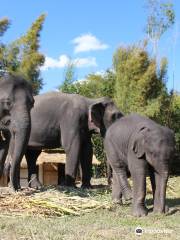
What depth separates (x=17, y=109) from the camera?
310 inches

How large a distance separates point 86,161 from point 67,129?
3.57ft

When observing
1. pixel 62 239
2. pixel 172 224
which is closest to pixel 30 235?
pixel 62 239

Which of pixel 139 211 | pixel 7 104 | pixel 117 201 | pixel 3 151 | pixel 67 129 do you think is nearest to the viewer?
pixel 139 211

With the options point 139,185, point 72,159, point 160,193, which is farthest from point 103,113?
point 160,193

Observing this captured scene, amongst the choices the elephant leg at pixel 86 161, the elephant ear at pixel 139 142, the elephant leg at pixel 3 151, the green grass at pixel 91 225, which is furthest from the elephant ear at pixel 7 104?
the elephant leg at pixel 86 161

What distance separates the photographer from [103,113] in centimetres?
896

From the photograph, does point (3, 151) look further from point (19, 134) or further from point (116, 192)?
point (116, 192)

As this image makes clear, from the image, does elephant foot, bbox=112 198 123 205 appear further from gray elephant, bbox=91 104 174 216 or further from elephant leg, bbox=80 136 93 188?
elephant leg, bbox=80 136 93 188

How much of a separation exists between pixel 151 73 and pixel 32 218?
13261mm

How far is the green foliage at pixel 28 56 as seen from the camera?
2033 centimetres

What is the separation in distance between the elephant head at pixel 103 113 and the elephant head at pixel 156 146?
193cm

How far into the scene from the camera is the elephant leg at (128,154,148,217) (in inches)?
266

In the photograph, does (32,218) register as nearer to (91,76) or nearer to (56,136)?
(56,136)

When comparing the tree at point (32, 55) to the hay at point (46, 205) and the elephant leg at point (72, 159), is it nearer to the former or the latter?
the elephant leg at point (72, 159)
